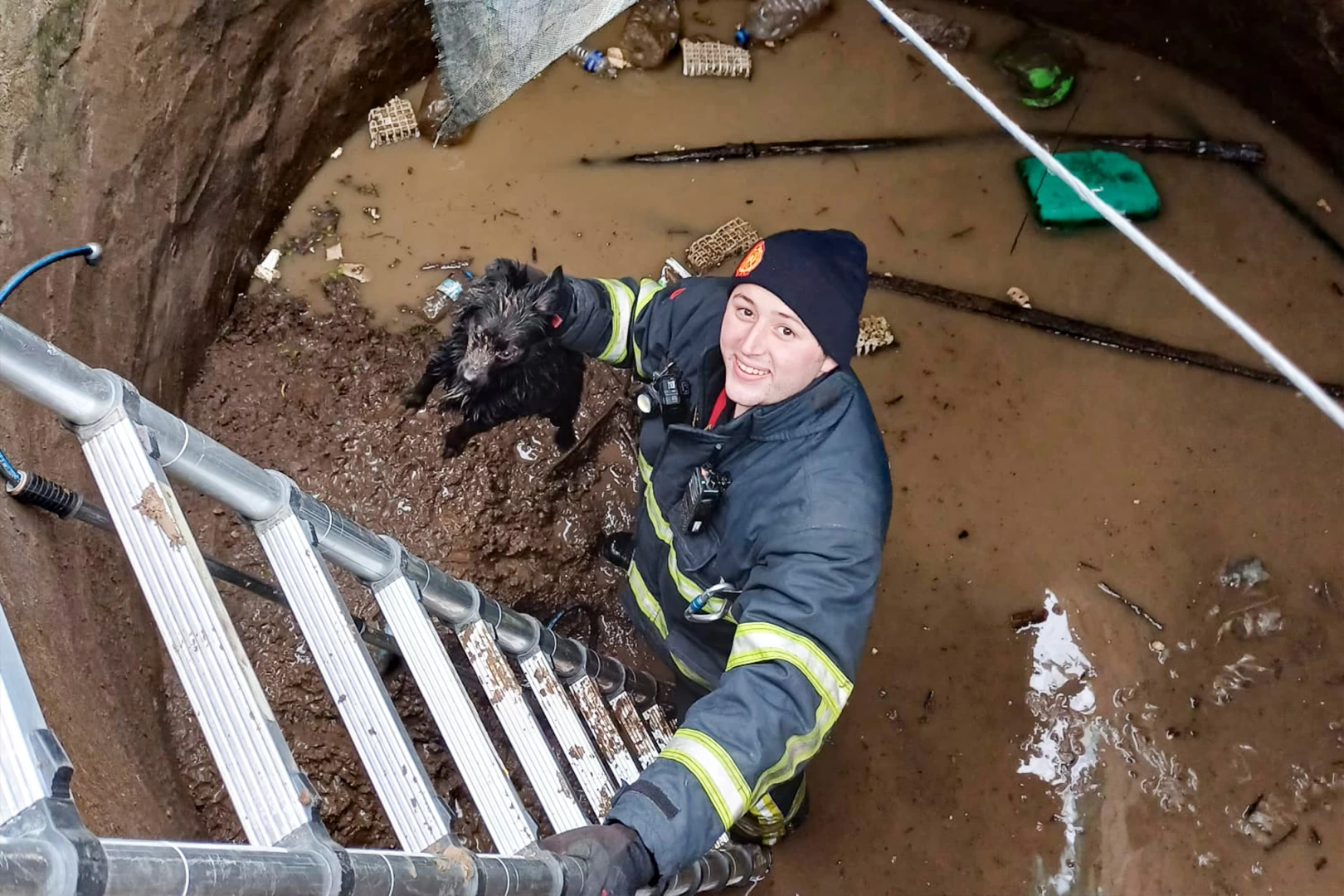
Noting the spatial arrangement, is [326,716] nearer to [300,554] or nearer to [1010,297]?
[300,554]

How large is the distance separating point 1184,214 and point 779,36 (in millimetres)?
1856

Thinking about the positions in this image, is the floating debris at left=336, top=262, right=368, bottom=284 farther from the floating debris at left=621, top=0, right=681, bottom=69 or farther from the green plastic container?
the green plastic container

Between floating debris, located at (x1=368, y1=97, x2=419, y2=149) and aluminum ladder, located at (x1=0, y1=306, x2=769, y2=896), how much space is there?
2.19 metres

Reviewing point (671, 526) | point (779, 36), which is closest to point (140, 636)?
point (671, 526)

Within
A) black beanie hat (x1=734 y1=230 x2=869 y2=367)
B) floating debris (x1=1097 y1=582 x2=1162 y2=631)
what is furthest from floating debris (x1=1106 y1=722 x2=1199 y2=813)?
black beanie hat (x1=734 y1=230 x2=869 y2=367)

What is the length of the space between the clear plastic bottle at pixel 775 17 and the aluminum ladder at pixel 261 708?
9.35 feet

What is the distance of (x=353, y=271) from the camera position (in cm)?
355

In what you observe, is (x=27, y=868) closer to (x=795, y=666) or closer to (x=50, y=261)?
(x=795, y=666)

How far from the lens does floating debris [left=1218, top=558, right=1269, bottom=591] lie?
3.53m

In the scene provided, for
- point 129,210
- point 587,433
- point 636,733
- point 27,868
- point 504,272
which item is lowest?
point 636,733

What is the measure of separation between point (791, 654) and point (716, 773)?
0.28 metres

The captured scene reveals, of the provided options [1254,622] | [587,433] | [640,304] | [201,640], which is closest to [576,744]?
[201,640]

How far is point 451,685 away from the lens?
1.93m

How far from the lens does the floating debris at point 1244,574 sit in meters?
3.53
